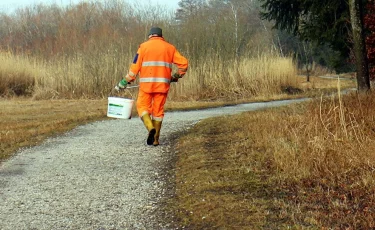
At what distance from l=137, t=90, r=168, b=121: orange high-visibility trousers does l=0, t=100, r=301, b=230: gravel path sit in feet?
1.68

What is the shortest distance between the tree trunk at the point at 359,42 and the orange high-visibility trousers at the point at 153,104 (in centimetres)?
400

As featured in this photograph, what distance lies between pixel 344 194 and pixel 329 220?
2.66 feet

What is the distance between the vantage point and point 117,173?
7.12 m

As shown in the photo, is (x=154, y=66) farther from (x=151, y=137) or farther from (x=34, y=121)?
(x=34, y=121)

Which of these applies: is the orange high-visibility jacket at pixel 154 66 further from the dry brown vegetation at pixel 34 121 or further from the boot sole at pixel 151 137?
the dry brown vegetation at pixel 34 121

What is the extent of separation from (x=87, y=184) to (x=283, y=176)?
86.2 inches

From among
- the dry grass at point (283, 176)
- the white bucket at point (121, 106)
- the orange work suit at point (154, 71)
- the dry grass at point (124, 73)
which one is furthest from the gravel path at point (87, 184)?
the dry grass at point (124, 73)

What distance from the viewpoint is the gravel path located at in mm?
5230

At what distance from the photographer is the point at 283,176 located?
6.15m

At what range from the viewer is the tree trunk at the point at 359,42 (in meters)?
10.6

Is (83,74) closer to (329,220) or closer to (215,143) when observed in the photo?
(215,143)

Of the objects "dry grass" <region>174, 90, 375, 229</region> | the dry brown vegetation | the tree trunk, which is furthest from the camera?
the tree trunk

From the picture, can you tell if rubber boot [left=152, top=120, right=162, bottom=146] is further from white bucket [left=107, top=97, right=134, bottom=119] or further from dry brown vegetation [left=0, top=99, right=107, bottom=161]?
dry brown vegetation [left=0, top=99, right=107, bottom=161]

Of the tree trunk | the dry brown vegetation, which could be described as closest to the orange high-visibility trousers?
the dry brown vegetation
